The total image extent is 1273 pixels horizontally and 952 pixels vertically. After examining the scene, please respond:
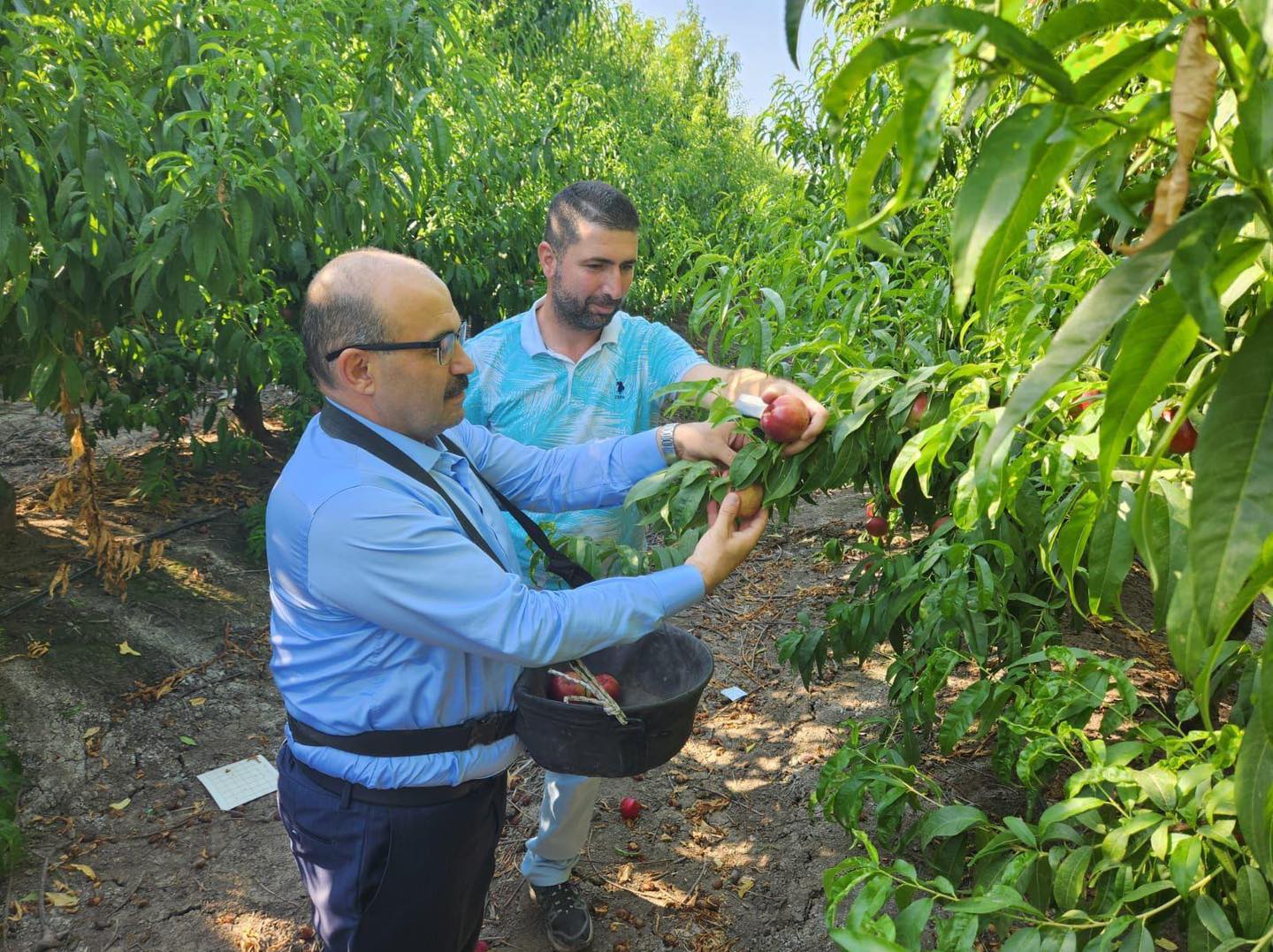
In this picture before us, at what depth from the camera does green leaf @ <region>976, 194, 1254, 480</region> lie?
0.53m

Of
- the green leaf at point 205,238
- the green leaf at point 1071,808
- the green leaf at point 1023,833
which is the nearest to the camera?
the green leaf at point 1071,808

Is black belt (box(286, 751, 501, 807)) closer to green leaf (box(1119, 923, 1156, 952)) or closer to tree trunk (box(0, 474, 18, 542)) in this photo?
green leaf (box(1119, 923, 1156, 952))

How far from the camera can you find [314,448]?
180 centimetres

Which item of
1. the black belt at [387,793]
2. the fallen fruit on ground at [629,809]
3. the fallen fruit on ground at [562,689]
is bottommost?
the fallen fruit on ground at [629,809]

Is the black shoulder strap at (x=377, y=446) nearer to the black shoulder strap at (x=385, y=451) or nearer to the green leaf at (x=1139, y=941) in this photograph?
the black shoulder strap at (x=385, y=451)

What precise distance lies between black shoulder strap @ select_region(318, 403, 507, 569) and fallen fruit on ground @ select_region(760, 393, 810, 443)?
1.84ft

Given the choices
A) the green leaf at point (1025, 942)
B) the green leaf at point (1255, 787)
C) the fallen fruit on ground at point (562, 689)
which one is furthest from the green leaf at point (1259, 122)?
the fallen fruit on ground at point (562, 689)

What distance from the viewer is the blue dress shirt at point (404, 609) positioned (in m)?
1.65

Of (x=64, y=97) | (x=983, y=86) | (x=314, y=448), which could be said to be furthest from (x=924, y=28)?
(x=64, y=97)

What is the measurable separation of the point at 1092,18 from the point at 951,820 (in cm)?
138

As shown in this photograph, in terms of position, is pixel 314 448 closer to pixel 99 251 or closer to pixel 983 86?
pixel 983 86

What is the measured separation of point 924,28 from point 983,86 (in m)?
0.07

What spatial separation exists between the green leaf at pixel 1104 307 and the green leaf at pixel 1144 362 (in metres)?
0.04

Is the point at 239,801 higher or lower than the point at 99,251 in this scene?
lower
